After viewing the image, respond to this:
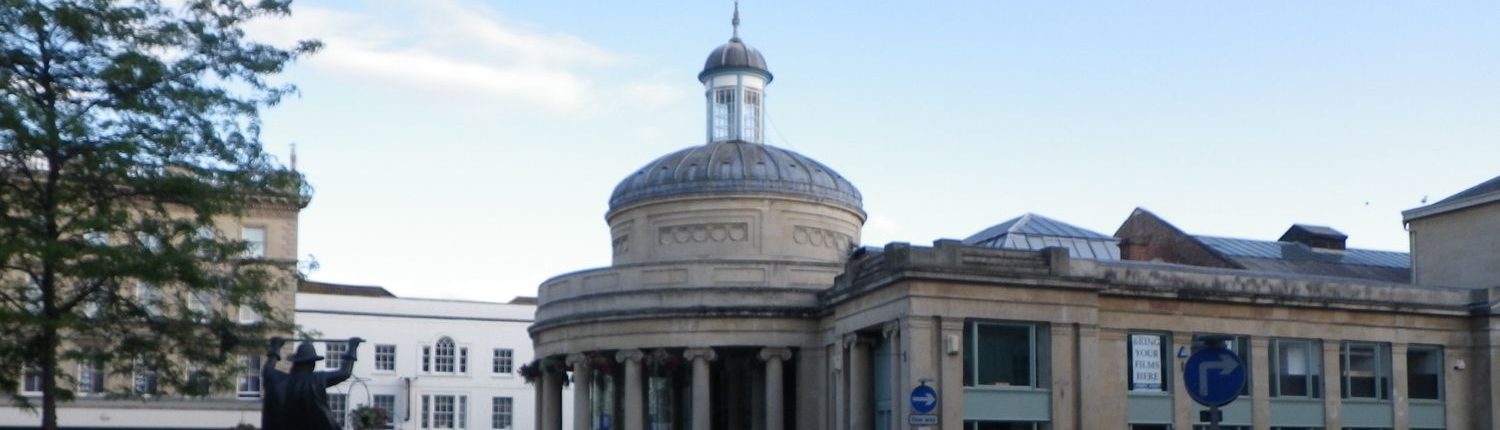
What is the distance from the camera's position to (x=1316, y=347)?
48.8m

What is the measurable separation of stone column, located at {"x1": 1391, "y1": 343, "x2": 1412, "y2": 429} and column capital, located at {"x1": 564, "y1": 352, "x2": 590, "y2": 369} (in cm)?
2158

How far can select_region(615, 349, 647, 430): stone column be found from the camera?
1994 inches

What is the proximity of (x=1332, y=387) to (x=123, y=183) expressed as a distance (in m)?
32.5

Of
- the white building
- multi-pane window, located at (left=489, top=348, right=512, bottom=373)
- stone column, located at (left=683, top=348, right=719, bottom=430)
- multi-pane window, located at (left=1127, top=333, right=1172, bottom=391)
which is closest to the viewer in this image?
multi-pane window, located at (left=1127, top=333, right=1172, bottom=391)

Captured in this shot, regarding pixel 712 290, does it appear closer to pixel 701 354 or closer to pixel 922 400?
pixel 701 354

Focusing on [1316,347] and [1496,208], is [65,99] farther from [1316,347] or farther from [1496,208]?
[1496,208]

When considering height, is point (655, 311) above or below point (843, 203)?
below

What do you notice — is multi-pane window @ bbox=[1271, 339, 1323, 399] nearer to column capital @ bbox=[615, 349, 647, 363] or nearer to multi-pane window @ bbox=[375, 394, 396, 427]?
column capital @ bbox=[615, 349, 647, 363]

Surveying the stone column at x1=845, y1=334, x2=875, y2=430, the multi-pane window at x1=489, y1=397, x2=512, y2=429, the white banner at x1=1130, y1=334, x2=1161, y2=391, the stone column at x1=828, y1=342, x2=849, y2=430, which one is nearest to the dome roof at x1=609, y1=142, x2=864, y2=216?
the stone column at x1=828, y1=342, x2=849, y2=430

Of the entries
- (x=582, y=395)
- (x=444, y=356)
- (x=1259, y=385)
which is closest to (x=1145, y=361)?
(x=1259, y=385)

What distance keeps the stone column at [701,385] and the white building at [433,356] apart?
32263mm

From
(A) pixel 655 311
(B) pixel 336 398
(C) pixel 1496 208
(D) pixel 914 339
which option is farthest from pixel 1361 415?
(B) pixel 336 398

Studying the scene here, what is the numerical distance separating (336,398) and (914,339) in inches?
1667

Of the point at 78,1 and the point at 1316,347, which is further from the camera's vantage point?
the point at 1316,347
